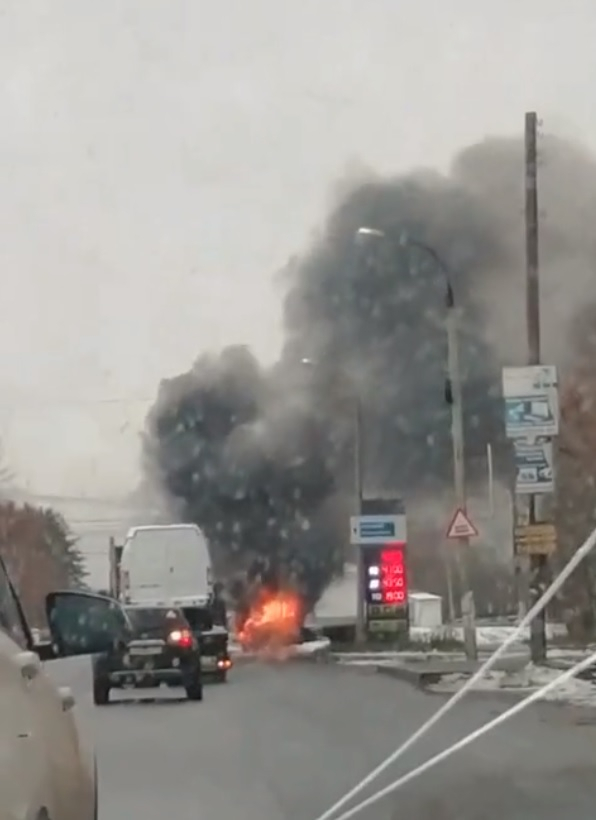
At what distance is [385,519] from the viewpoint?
115ft

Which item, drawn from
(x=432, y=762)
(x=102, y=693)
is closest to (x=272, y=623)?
(x=102, y=693)

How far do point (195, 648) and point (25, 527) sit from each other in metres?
16.7

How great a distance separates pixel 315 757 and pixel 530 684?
22.8 ft

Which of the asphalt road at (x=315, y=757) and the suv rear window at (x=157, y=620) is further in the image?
the suv rear window at (x=157, y=620)

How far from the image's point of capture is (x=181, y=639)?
16969 mm

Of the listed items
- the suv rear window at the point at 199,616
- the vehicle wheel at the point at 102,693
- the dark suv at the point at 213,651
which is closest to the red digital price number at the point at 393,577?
the suv rear window at the point at 199,616

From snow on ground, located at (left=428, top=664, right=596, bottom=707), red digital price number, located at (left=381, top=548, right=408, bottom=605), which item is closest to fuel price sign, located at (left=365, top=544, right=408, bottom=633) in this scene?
red digital price number, located at (left=381, top=548, right=408, bottom=605)

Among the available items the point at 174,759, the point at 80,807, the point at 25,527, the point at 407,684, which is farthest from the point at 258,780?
the point at 25,527

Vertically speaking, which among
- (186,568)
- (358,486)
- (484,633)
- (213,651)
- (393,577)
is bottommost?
(213,651)

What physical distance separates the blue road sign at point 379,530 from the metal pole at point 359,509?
1.75 meters

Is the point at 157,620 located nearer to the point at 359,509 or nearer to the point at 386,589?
the point at 386,589

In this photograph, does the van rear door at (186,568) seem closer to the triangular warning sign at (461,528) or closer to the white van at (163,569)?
the white van at (163,569)

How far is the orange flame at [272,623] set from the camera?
3884cm

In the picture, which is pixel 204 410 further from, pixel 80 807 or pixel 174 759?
pixel 80 807
